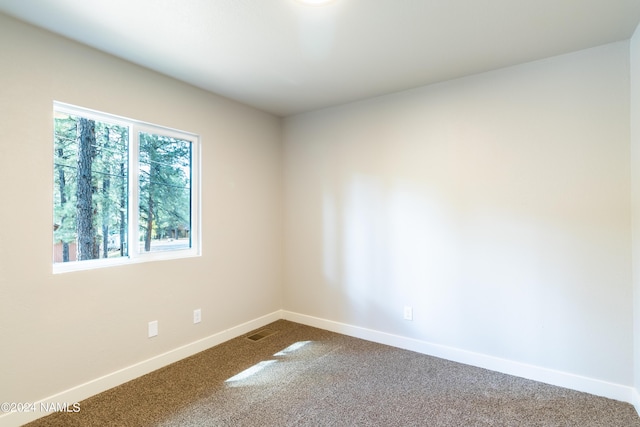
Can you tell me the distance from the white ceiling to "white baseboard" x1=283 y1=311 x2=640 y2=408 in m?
2.32

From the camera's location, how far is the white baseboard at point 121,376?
1870 mm

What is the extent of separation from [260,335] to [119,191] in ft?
6.21

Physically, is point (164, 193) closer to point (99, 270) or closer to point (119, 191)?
point (119, 191)

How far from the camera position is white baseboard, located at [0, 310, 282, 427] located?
1.87m

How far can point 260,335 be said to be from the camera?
326cm

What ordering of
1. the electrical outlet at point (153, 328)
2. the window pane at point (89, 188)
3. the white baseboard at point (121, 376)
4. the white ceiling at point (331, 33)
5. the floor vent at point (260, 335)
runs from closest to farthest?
the white ceiling at point (331, 33) → the white baseboard at point (121, 376) → the window pane at point (89, 188) → the electrical outlet at point (153, 328) → the floor vent at point (260, 335)

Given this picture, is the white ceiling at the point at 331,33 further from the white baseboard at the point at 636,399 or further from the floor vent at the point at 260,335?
the floor vent at the point at 260,335

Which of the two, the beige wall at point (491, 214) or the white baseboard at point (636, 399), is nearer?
the white baseboard at point (636, 399)

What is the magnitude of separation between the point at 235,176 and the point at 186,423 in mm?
2135

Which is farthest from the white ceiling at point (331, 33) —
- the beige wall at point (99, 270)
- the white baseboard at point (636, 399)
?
the white baseboard at point (636, 399)

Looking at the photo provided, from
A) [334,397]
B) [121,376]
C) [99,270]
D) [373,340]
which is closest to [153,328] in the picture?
[121,376]

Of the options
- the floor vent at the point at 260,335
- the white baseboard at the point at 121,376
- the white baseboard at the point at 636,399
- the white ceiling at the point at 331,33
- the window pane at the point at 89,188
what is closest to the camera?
the white ceiling at the point at 331,33

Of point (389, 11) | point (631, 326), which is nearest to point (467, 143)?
point (389, 11)

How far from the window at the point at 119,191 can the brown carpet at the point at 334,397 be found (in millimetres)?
965
